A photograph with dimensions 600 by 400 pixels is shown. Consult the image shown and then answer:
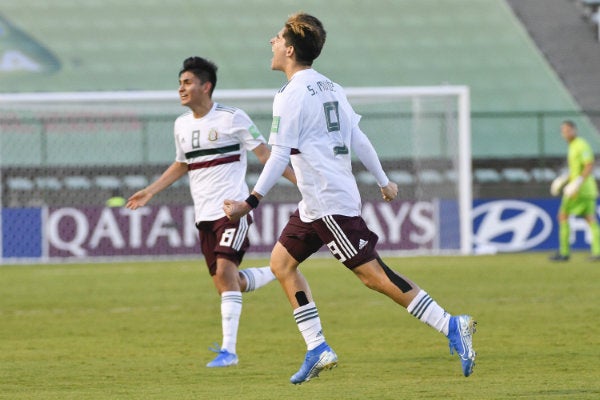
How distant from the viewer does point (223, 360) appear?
25.7 feet

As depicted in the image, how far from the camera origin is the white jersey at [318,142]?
21.2 feet

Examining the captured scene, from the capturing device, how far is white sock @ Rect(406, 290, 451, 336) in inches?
256

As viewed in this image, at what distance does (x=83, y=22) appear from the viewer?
2825 cm

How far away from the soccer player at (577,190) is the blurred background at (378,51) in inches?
165

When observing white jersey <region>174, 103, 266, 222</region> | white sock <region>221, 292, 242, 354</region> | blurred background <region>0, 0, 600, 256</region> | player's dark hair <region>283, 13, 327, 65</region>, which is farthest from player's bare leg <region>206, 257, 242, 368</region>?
blurred background <region>0, 0, 600, 256</region>

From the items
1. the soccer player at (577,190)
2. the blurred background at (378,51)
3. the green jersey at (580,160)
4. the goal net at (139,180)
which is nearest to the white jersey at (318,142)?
the soccer player at (577,190)

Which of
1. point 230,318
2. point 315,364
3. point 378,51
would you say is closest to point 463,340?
point 315,364

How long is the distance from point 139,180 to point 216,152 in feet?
42.2

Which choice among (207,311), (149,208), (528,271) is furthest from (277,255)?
(149,208)

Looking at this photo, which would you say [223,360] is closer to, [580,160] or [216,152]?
→ [216,152]

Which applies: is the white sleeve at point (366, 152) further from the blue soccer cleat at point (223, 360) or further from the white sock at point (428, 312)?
the blue soccer cleat at point (223, 360)

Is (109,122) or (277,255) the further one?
(109,122)

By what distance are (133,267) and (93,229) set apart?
1565 millimetres

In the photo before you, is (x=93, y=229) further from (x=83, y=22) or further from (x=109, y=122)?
(x=83, y=22)
